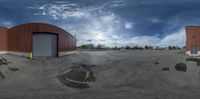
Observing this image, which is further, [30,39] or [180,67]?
[30,39]

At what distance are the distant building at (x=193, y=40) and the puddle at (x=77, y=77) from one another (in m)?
22.9

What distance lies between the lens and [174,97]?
12336 millimetres

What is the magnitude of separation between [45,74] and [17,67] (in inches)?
155

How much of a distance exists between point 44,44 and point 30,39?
2.10 metres

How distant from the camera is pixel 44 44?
99.1 feet

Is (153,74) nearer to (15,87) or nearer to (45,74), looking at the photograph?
(45,74)

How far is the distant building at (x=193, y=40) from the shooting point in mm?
37125

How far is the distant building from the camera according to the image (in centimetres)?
3712

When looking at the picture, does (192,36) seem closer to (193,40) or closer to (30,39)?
(193,40)

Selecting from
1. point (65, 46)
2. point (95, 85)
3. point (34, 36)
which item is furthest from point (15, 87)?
point (65, 46)

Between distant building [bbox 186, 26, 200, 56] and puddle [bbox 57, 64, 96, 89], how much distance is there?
22.9 meters

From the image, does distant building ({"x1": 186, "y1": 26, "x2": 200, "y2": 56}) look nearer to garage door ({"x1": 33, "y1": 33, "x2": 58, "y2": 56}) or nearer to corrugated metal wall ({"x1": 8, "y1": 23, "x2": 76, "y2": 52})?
garage door ({"x1": 33, "y1": 33, "x2": 58, "y2": 56})

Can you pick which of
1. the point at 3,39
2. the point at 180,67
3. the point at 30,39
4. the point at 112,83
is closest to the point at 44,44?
the point at 30,39

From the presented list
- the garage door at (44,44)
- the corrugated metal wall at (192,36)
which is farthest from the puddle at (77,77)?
the corrugated metal wall at (192,36)
